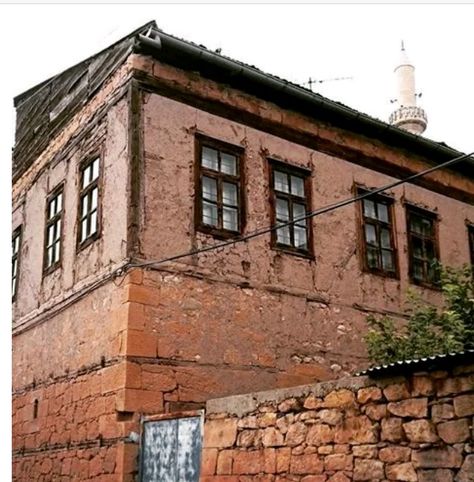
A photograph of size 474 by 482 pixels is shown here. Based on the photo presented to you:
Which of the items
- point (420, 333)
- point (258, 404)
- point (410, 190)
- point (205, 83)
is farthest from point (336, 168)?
point (258, 404)

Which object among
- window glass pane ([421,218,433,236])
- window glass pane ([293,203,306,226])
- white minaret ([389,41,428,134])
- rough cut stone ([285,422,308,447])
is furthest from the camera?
white minaret ([389,41,428,134])

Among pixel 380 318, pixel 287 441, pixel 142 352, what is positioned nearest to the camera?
pixel 287 441

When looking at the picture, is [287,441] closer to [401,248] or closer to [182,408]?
[182,408]

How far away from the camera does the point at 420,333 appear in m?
8.85

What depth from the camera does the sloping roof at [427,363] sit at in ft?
17.2

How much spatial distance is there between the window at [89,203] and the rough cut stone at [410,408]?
527 centimetres

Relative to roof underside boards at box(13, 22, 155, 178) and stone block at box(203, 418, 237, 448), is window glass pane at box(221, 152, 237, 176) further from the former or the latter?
stone block at box(203, 418, 237, 448)

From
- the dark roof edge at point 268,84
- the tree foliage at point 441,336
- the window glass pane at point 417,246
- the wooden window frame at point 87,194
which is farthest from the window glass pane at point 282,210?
the window glass pane at point 417,246

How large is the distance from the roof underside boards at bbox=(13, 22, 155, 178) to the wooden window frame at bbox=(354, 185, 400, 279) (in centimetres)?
432

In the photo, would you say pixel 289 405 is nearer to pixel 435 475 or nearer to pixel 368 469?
pixel 368 469

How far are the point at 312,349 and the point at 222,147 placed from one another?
311 cm

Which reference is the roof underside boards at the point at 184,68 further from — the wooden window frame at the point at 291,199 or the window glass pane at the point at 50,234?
the window glass pane at the point at 50,234

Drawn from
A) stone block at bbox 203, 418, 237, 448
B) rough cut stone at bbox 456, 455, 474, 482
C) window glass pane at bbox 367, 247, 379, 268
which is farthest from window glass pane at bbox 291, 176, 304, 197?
rough cut stone at bbox 456, 455, 474, 482

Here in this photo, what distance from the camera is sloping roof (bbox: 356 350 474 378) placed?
5230 millimetres
